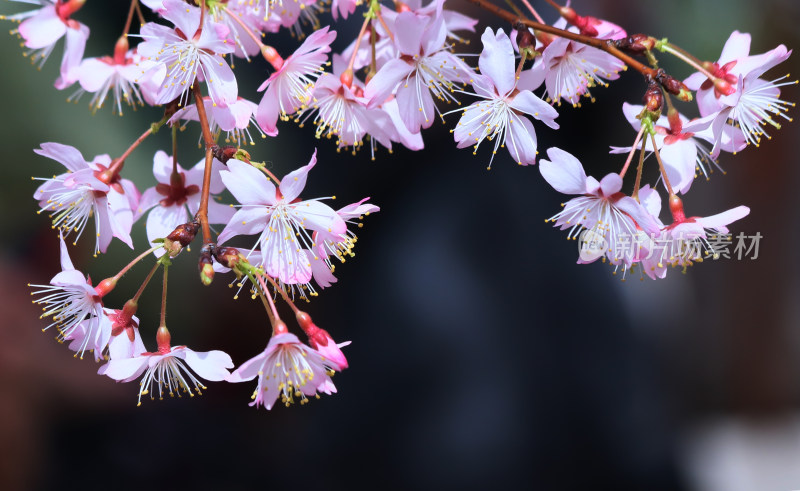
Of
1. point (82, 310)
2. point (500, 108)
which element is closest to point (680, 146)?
point (500, 108)

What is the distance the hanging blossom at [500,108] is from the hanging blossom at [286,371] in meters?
0.20

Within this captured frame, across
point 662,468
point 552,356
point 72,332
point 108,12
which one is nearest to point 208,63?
point 72,332

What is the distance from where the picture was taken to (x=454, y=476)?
1.80m

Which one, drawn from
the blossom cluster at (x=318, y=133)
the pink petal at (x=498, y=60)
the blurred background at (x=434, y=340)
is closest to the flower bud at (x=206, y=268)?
the blossom cluster at (x=318, y=133)

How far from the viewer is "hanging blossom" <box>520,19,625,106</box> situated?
1.77 feet

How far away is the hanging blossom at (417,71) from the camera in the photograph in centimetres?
48

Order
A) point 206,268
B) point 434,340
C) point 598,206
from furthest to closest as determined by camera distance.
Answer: point 434,340 < point 598,206 < point 206,268

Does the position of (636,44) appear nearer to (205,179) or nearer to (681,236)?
(681,236)

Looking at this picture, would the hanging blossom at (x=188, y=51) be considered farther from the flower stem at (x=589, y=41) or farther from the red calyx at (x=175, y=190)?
the flower stem at (x=589, y=41)

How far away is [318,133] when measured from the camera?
57cm

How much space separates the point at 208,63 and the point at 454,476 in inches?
60.9

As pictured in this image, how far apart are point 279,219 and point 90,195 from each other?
195mm

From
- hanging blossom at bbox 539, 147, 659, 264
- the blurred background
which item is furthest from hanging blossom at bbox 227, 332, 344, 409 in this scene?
the blurred background

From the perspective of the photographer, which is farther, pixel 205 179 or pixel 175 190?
pixel 175 190
